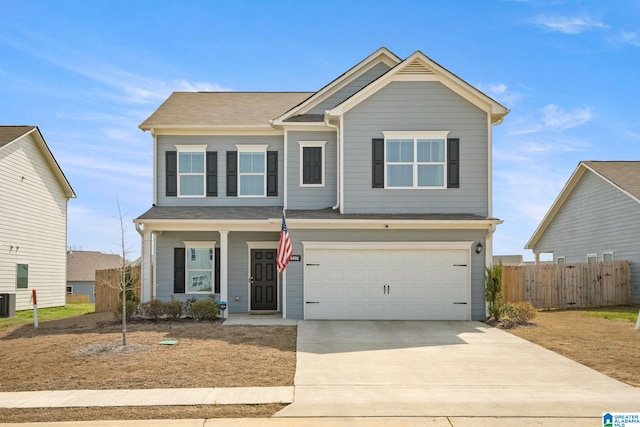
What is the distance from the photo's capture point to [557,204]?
31.3m

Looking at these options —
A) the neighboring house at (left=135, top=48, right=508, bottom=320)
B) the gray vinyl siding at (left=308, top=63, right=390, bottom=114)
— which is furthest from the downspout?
the gray vinyl siding at (left=308, top=63, right=390, bottom=114)

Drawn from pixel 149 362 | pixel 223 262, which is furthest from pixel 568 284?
pixel 149 362

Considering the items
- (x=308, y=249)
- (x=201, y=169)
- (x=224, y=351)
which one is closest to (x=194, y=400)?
(x=224, y=351)

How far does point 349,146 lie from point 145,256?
7.26 metres

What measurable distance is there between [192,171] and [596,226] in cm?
1813

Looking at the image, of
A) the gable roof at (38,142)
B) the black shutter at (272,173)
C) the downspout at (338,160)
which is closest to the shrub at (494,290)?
the downspout at (338,160)

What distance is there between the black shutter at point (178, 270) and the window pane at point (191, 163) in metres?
2.70

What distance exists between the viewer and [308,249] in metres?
18.5

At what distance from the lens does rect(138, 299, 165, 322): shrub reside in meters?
18.2

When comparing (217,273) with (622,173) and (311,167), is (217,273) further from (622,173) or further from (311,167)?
(622,173)

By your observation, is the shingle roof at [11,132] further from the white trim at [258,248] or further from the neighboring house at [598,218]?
the neighboring house at [598,218]

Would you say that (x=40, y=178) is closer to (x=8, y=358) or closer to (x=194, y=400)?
(x=8, y=358)

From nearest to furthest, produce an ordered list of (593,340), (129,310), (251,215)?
(593,340), (129,310), (251,215)

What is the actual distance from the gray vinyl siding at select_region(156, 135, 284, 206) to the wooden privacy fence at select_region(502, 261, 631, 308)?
9.59 m
